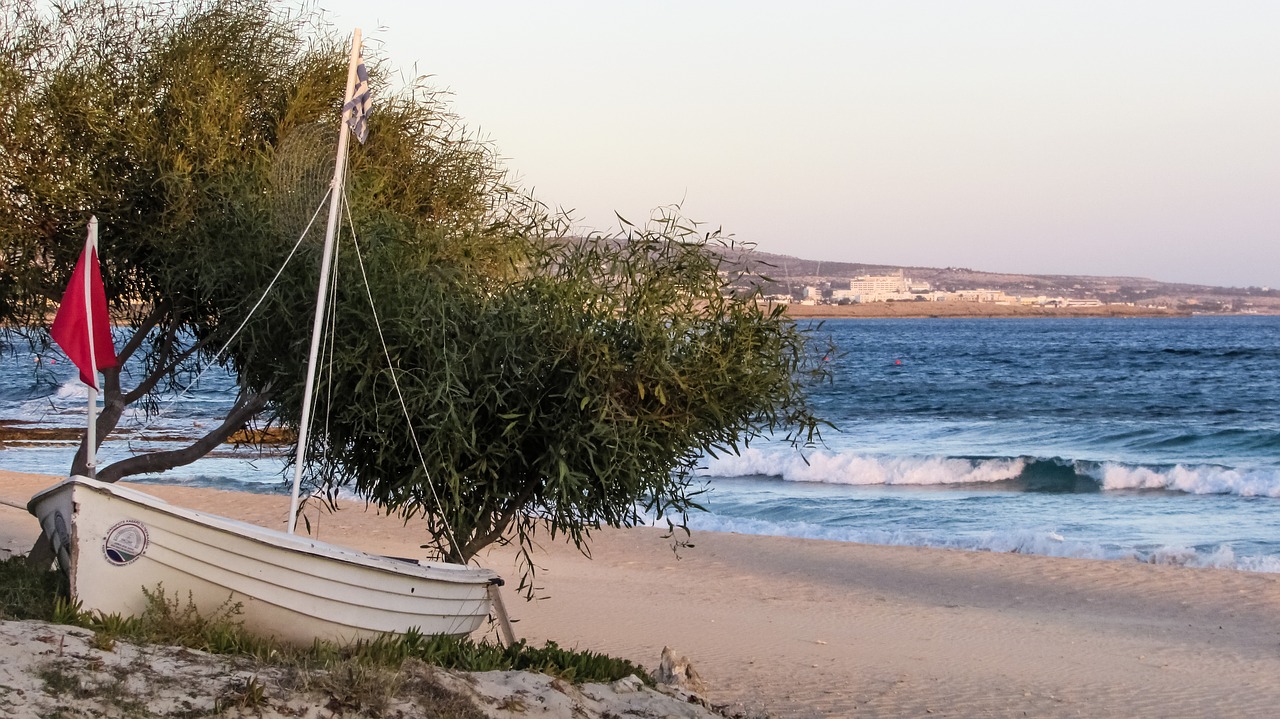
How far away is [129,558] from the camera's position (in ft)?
23.4

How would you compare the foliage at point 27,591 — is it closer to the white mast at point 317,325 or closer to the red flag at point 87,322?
the red flag at point 87,322

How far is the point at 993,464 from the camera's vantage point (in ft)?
103

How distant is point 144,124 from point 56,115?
756mm

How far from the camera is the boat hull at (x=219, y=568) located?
7.02 meters

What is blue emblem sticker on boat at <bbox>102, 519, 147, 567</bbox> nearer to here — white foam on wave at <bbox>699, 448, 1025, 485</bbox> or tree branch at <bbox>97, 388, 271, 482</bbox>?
tree branch at <bbox>97, 388, 271, 482</bbox>

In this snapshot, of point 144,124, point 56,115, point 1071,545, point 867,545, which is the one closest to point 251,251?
point 144,124

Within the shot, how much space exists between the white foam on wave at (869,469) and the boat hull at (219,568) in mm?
Result: 22524

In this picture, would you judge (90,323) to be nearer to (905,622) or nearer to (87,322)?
(87,322)

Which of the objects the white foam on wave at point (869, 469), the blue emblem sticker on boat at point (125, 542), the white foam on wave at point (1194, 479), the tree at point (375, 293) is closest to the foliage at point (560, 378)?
the tree at point (375, 293)

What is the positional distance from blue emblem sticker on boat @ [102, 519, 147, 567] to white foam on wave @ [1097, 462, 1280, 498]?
25786mm

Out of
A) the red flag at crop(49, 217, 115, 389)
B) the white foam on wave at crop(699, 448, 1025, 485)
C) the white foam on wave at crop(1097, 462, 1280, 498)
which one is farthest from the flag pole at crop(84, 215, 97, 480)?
the white foam on wave at crop(1097, 462, 1280, 498)

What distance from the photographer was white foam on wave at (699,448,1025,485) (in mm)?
30141

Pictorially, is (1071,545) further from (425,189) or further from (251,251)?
(251,251)

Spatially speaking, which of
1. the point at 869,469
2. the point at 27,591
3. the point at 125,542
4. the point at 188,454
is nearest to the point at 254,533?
the point at 125,542
